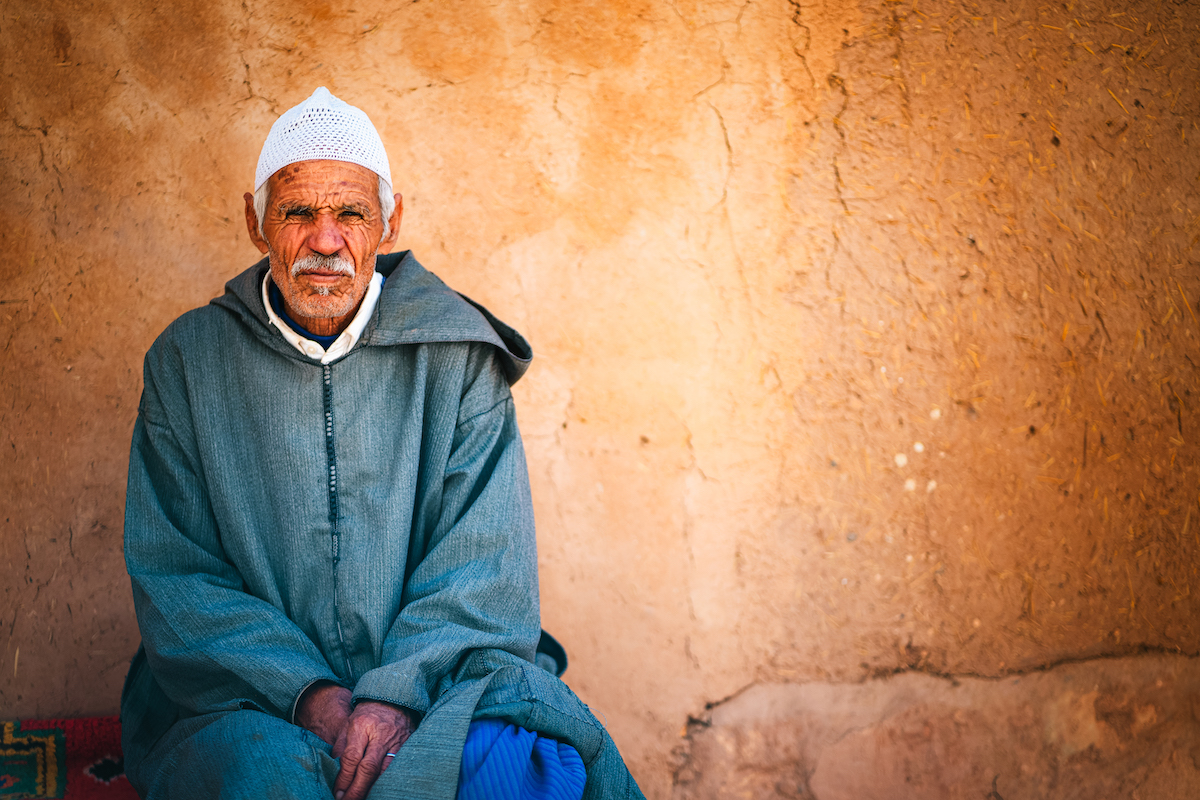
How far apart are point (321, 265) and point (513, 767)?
109cm

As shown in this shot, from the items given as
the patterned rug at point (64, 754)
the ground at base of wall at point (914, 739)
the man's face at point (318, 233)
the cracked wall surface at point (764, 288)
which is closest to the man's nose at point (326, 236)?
the man's face at point (318, 233)

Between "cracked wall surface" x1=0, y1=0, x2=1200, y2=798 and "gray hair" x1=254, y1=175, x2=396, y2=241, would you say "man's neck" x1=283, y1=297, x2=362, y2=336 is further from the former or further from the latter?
"cracked wall surface" x1=0, y1=0, x2=1200, y2=798

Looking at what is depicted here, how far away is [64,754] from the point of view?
206 cm

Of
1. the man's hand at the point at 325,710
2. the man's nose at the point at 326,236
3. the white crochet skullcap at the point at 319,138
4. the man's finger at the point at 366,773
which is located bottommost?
the man's finger at the point at 366,773

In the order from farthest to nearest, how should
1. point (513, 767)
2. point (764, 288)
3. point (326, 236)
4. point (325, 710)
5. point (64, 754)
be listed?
point (764, 288), point (64, 754), point (326, 236), point (325, 710), point (513, 767)

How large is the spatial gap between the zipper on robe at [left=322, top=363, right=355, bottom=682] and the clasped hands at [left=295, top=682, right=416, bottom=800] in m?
0.13

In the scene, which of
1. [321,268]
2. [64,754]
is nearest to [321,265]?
[321,268]

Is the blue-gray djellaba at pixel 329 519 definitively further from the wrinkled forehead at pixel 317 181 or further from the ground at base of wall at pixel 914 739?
the ground at base of wall at pixel 914 739

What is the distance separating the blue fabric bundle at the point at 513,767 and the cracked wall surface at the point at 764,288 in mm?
980

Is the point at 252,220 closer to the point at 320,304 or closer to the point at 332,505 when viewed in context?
the point at 320,304

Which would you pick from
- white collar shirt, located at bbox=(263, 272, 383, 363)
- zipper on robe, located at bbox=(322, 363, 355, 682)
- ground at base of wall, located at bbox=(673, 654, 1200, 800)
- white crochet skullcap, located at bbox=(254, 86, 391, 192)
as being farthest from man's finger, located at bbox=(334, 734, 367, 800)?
ground at base of wall, located at bbox=(673, 654, 1200, 800)

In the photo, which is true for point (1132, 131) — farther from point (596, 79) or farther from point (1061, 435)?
point (596, 79)

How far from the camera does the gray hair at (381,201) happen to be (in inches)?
68.7

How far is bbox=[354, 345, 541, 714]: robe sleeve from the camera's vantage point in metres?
1.53
